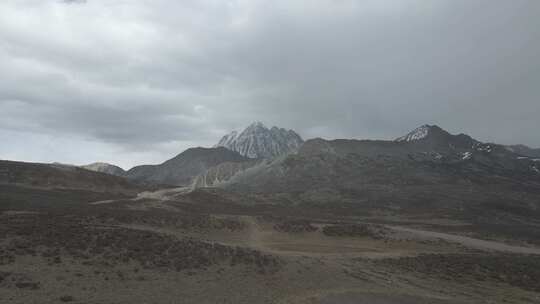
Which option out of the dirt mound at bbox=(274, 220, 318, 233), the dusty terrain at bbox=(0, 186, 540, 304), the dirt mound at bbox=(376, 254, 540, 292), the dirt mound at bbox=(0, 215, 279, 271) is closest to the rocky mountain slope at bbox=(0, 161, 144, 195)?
the dusty terrain at bbox=(0, 186, 540, 304)

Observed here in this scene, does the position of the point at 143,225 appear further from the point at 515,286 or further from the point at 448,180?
the point at 448,180

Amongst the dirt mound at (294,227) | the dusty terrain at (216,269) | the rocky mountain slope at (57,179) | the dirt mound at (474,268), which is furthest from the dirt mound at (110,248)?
the rocky mountain slope at (57,179)

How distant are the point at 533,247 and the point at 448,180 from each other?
130 m

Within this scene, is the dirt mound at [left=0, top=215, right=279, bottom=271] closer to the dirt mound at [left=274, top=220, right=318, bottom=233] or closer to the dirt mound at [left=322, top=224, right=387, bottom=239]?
the dirt mound at [left=274, top=220, right=318, bottom=233]

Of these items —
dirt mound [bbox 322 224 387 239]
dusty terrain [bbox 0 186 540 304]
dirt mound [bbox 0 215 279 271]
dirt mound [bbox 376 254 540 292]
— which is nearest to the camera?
dusty terrain [bbox 0 186 540 304]

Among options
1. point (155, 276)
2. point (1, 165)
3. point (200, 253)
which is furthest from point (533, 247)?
point (1, 165)

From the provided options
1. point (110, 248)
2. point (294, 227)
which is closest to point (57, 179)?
point (294, 227)

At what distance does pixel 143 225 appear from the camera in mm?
47406

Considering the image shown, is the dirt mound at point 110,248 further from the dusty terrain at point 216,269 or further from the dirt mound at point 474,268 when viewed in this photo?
the dirt mound at point 474,268

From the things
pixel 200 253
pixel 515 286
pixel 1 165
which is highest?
pixel 1 165

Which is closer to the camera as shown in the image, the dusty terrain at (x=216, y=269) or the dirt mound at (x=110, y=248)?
the dusty terrain at (x=216, y=269)

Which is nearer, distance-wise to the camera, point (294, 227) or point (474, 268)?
point (474, 268)

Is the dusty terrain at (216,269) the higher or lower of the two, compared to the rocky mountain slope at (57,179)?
lower

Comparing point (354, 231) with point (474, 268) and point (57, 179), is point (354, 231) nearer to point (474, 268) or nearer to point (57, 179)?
point (474, 268)
